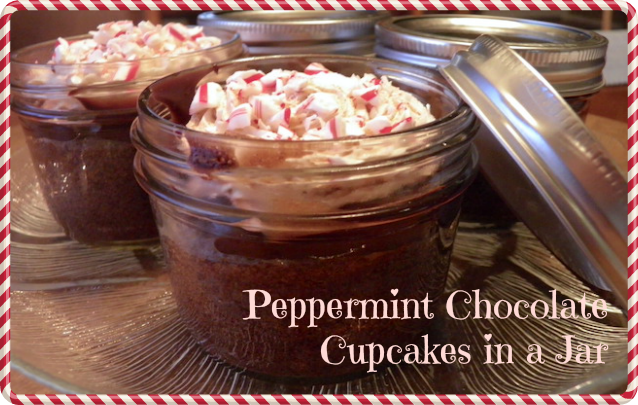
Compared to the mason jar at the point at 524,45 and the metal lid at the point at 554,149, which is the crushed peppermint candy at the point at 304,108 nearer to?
the metal lid at the point at 554,149

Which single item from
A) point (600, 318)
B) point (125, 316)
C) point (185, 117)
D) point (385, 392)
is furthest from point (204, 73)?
point (600, 318)

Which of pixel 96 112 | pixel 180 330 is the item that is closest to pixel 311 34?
pixel 96 112

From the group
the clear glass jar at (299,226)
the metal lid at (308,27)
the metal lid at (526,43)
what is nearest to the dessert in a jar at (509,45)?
the metal lid at (526,43)

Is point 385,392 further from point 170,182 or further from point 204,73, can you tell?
point 204,73

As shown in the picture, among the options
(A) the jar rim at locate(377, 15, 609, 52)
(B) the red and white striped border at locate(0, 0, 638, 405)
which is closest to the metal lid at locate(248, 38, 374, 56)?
(A) the jar rim at locate(377, 15, 609, 52)

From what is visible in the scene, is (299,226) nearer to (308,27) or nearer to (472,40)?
(472,40)

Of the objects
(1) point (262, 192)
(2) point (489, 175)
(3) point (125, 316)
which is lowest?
(3) point (125, 316)
